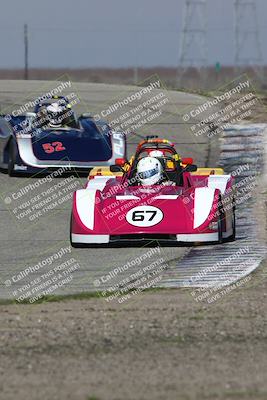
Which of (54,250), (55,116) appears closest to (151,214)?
(54,250)

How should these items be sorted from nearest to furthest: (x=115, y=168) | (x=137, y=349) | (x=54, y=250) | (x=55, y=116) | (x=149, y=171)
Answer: (x=137, y=349) → (x=54, y=250) → (x=149, y=171) → (x=115, y=168) → (x=55, y=116)

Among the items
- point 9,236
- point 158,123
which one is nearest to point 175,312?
point 9,236

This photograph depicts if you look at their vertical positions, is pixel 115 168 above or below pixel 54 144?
above

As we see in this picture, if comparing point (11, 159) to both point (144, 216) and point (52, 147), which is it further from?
point (144, 216)

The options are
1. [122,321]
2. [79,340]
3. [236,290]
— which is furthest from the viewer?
[236,290]

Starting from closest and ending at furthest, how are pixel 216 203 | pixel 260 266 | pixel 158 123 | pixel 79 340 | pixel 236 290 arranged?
1. pixel 79 340
2. pixel 236 290
3. pixel 260 266
4. pixel 216 203
5. pixel 158 123

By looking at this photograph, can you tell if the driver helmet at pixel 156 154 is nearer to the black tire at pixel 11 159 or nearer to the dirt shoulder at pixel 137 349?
the black tire at pixel 11 159

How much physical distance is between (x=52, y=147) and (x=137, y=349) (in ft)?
34.1

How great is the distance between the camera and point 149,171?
14.1m

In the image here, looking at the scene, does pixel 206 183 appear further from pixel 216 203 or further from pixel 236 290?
pixel 236 290

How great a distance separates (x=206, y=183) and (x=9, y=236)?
261 cm

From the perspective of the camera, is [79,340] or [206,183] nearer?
[79,340]

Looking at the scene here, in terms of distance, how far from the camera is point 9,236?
13.9m

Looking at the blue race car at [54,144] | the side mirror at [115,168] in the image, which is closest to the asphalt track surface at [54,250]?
the blue race car at [54,144]
